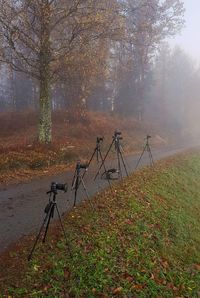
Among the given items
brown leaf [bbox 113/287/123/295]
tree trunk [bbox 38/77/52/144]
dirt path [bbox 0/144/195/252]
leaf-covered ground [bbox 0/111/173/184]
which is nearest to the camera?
brown leaf [bbox 113/287/123/295]

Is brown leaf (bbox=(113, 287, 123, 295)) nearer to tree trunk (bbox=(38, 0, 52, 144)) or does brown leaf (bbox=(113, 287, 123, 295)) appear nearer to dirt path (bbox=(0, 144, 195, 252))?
dirt path (bbox=(0, 144, 195, 252))

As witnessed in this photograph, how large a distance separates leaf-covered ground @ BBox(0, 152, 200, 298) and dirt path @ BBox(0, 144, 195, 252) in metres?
0.64

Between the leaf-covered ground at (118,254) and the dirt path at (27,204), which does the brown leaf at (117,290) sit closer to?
the leaf-covered ground at (118,254)

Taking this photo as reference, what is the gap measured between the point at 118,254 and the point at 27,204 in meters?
4.03

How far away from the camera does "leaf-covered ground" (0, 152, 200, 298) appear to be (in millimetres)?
8188

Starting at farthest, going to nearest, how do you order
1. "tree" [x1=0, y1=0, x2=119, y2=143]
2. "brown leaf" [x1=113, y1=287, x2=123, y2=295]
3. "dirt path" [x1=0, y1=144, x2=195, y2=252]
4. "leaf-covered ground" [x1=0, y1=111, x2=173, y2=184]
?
"tree" [x1=0, y1=0, x2=119, y2=143] → "leaf-covered ground" [x1=0, y1=111, x2=173, y2=184] → "dirt path" [x1=0, y1=144, x2=195, y2=252] → "brown leaf" [x1=113, y1=287, x2=123, y2=295]

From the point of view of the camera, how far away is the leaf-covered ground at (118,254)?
26.9ft

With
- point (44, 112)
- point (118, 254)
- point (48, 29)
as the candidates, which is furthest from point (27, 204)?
point (48, 29)

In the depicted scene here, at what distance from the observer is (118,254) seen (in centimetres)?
985

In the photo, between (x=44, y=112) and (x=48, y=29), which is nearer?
(x=48, y=29)

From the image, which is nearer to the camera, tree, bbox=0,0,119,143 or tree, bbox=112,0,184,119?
tree, bbox=0,0,119,143

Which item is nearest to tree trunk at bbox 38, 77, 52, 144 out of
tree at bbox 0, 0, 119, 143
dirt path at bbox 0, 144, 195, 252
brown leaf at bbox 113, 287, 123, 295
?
tree at bbox 0, 0, 119, 143

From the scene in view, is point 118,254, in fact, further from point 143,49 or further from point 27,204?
point 143,49

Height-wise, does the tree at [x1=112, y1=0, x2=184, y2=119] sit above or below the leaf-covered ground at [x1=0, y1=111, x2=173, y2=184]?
above
